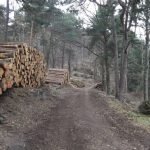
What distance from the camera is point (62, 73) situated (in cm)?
3183

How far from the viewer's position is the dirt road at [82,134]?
8.40 m

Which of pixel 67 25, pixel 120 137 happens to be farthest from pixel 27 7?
pixel 67 25

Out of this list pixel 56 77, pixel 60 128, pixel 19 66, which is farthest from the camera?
pixel 56 77

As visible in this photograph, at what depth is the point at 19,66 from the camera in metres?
13.9

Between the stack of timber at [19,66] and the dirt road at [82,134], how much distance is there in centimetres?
179

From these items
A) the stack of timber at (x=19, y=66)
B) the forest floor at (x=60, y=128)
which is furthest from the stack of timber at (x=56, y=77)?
the forest floor at (x=60, y=128)

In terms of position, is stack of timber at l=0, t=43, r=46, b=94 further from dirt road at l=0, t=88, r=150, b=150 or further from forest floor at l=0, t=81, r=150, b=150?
dirt road at l=0, t=88, r=150, b=150

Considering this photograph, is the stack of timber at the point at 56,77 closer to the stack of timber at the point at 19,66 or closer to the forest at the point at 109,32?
the forest at the point at 109,32

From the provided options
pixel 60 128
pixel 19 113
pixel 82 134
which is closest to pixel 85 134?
pixel 82 134

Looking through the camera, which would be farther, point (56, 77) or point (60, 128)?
point (56, 77)

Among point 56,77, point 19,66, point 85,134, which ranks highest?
point 19,66

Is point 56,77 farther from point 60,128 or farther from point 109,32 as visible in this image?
point 60,128

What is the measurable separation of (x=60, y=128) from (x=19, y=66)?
15.3 feet

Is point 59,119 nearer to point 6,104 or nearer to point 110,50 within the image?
point 6,104
